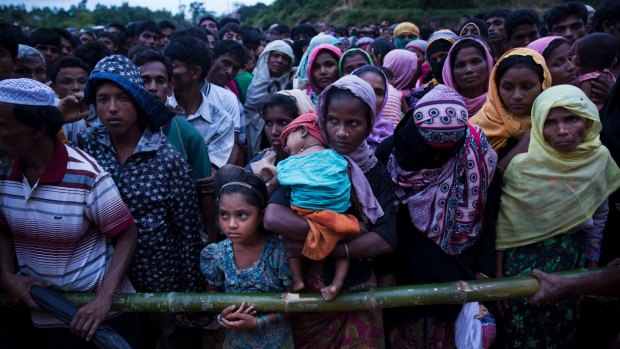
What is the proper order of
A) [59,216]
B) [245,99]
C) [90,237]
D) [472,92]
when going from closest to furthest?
[59,216] → [90,237] → [472,92] → [245,99]

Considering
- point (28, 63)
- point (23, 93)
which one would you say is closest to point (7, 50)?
point (28, 63)

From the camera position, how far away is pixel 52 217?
2178 mm

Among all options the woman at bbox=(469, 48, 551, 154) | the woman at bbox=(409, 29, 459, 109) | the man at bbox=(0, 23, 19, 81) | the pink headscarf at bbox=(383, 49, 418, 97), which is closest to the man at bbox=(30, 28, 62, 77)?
the man at bbox=(0, 23, 19, 81)

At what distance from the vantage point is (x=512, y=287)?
230 cm

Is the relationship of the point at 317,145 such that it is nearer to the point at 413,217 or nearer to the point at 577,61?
the point at 413,217

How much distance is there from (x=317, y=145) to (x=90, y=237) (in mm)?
1284

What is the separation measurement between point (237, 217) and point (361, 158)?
0.74 metres

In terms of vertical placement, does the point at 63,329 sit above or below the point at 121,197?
below

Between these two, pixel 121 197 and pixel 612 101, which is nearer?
pixel 121 197

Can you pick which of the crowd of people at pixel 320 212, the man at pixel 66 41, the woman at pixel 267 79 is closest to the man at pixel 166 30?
the man at pixel 66 41

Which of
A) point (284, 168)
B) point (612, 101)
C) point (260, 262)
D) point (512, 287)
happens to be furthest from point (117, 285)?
point (612, 101)

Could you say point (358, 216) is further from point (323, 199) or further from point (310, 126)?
point (310, 126)

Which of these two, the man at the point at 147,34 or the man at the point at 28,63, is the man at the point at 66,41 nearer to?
the man at the point at 147,34

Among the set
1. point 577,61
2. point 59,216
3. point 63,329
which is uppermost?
point 577,61
